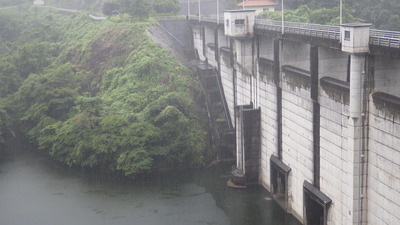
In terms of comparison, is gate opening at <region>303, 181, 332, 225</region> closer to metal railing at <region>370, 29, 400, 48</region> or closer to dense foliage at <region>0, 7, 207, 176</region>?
metal railing at <region>370, 29, 400, 48</region>

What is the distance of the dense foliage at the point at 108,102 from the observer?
3394 centimetres

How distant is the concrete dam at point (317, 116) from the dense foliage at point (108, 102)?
3.86m

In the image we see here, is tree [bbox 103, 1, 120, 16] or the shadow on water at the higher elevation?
tree [bbox 103, 1, 120, 16]

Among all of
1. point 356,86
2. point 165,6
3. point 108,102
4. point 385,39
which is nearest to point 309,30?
point 356,86

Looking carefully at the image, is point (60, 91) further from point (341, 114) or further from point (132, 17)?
point (341, 114)

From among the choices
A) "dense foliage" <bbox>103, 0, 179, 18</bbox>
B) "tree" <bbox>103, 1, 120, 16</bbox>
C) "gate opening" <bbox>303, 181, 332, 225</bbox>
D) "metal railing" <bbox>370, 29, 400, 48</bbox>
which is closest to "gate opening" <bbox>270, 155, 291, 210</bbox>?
"gate opening" <bbox>303, 181, 332, 225</bbox>

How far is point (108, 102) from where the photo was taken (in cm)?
3934

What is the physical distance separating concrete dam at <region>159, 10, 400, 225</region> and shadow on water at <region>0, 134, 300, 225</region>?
144 centimetres

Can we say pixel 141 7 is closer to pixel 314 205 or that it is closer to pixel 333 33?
pixel 333 33

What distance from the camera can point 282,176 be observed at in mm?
27844

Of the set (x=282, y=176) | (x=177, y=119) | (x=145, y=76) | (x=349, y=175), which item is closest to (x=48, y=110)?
(x=145, y=76)

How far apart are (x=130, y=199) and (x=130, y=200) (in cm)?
16

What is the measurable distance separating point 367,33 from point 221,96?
21.1 m

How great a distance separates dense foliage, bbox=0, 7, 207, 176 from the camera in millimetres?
33938
